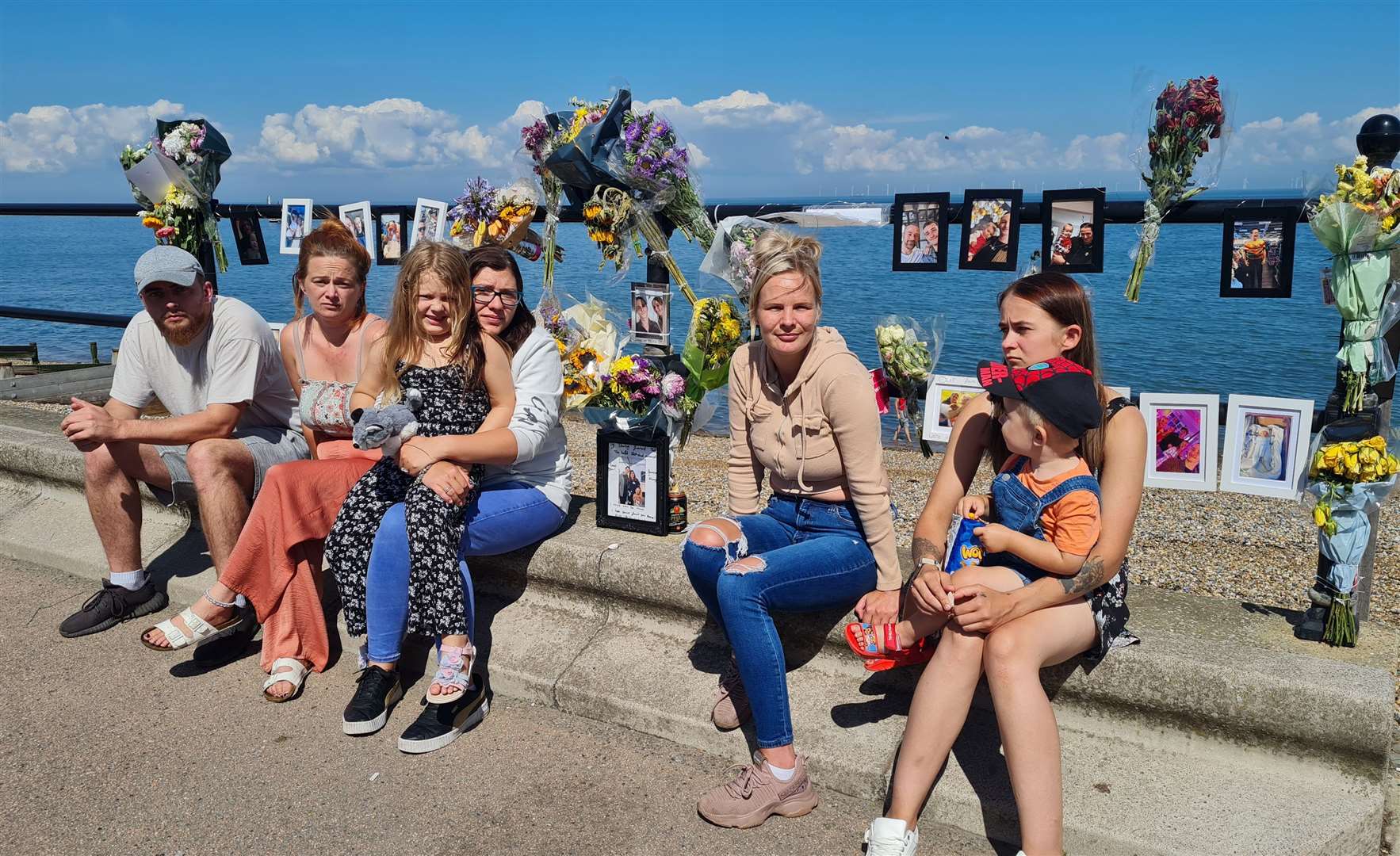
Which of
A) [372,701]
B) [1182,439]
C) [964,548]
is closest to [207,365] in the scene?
[372,701]

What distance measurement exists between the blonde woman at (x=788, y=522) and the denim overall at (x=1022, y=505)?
1.08 feet

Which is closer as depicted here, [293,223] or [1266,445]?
[1266,445]

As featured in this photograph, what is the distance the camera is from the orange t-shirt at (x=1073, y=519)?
2461mm

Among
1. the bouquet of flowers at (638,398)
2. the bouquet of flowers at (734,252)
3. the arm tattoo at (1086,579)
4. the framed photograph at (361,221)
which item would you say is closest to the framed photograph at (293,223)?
the framed photograph at (361,221)

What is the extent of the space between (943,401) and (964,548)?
2.96ft

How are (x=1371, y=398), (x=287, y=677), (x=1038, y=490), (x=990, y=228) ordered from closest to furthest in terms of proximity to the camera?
(x=1038, y=490)
(x=1371, y=398)
(x=287, y=677)
(x=990, y=228)

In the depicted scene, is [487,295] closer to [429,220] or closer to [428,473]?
[428,473]

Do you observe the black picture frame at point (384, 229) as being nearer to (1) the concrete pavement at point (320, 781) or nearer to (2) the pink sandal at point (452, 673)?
(1) the concrete pavement at point (320, 781)

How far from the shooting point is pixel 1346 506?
275cm

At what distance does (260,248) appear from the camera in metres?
5.77

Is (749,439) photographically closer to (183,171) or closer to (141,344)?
(141,344)

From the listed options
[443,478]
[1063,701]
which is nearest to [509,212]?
[443,478]

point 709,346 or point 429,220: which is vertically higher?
point 429,220

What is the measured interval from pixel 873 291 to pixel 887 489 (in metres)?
16.4
